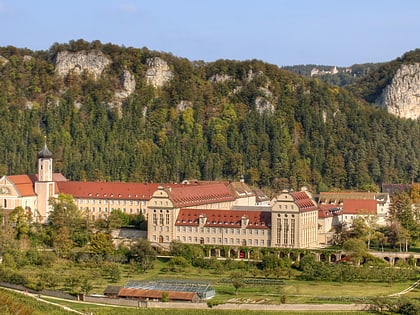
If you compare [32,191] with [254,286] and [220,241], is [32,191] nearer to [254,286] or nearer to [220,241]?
[220,241]

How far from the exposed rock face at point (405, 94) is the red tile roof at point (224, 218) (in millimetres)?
73663

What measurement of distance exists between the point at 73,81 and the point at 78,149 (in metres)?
Result: 19.4

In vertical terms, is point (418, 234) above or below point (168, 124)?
below

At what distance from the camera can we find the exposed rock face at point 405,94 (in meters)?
172

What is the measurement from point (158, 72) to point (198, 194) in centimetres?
5805

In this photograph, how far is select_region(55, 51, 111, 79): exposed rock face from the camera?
166 m

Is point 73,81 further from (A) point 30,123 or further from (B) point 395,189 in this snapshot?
(B) point 395,189

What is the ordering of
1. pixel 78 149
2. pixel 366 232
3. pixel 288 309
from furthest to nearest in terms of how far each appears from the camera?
pixel 78 149, pixel 366 232, pixel 288 309

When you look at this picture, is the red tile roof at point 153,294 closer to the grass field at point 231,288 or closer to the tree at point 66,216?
the grass field at point 231,288

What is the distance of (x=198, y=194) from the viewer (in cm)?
11044

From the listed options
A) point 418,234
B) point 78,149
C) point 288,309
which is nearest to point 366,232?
point 418,234

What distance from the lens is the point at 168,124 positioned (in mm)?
156000

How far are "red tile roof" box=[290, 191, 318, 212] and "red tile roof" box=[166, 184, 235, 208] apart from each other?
939 cm

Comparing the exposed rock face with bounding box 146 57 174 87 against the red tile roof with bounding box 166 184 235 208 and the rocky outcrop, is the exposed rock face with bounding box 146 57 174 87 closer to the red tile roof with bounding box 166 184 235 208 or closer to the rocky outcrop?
the rocky outcrop
